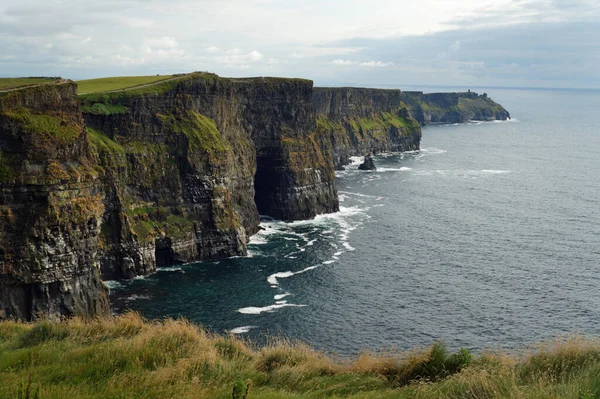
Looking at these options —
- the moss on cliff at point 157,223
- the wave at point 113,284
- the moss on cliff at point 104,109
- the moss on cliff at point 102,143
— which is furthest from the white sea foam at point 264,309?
the moss on cliff at point 104,109

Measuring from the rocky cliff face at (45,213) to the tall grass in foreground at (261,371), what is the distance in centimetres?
3553

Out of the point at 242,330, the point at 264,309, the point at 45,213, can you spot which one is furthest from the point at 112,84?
the point at 242,330

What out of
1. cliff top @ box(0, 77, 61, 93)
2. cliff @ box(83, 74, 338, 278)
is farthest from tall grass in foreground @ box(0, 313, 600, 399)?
cliff @ box(83, 74, 338, 278)

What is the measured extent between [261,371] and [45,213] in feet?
145

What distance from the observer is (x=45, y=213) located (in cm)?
5719

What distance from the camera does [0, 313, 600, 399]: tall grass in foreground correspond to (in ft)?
52.7

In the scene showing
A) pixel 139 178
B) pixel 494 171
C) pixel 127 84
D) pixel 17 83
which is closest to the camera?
pixel 17 83

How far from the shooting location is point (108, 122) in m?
82.4

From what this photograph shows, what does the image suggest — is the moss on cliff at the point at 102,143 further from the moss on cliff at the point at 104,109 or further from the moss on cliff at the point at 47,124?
the moss on cliff at the point at 47,124

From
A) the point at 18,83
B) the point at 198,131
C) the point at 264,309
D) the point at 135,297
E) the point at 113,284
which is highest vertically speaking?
the point at 18,83

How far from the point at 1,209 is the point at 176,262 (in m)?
32.1

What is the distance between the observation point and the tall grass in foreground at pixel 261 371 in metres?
16.1

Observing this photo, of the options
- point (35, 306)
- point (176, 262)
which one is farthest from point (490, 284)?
point (35, 306)

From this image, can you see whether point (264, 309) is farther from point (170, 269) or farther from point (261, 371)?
point (261, 371)
